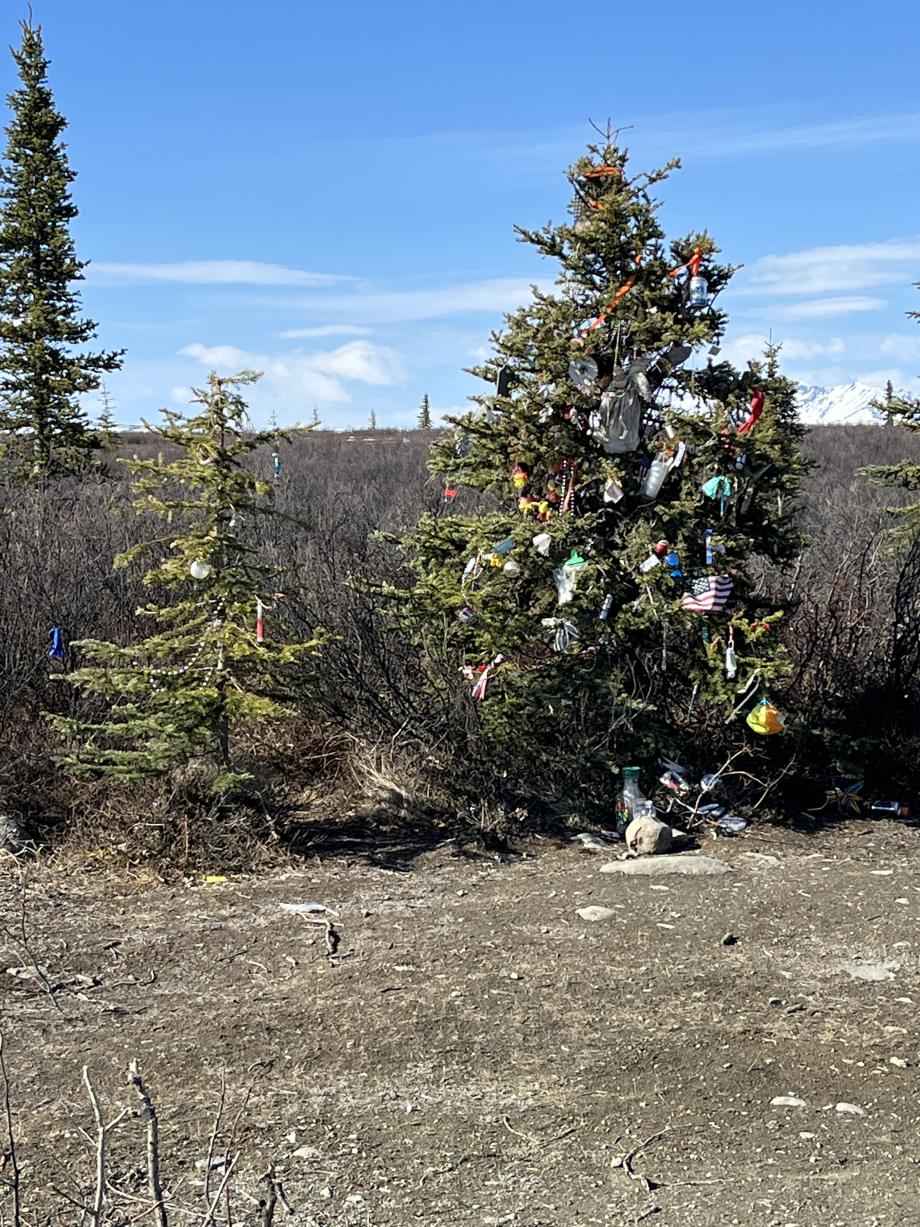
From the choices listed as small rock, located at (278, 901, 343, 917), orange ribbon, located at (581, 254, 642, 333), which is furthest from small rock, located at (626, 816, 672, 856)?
orange ribbon, located at (581, 254, 642, 333)

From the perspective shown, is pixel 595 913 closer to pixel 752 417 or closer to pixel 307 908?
pixel 307 908

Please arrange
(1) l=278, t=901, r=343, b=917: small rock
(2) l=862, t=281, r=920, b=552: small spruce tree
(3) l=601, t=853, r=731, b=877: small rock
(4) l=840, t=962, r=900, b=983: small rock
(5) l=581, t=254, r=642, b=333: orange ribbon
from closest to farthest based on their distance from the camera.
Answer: (4) l=840, t=962, r=900, b=983: small rock → (1) l=278, t=901, r=343, b=917: small rock → (3) l=601, t=853, r=731, b=877: small rock → (5) l=581, t=254, r=642, b=333: orange ribbon → (2) l=862, t=281, r=920, b=552: small spruce tree

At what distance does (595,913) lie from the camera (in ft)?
20.3

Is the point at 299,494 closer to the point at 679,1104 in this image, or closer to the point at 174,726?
the point at 174,726

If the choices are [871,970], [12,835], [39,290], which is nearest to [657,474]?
[871,970]

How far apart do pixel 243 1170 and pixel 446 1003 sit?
4.59 feet

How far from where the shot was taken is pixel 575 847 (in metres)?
7.45

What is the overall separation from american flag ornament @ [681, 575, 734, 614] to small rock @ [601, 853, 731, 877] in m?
1.46

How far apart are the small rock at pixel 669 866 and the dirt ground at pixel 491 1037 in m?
0.12

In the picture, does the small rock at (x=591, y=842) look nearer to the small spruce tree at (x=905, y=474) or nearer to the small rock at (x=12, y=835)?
the small rock at (x=12, y=835)

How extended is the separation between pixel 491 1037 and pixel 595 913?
→ 1.45 m

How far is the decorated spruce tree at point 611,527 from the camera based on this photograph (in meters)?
7.59

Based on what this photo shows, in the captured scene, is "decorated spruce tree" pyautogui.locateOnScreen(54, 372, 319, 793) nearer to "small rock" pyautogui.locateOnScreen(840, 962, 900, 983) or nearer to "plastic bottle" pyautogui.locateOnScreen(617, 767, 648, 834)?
"plastic bottle" pyautogui.locateOnScreen(617, 767, 648, 834)

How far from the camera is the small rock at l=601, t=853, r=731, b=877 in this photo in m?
6.83
